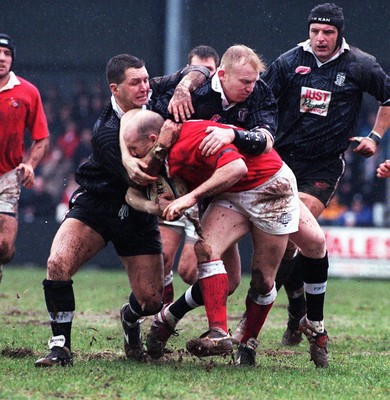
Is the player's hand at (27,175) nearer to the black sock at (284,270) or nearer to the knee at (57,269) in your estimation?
the black sock at (284,270)

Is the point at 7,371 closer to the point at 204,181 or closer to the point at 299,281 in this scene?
the point at 204,181

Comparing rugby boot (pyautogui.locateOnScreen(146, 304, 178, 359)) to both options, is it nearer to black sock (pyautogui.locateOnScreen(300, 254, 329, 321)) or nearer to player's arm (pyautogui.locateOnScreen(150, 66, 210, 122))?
black sock (pyautogui.locateOnScreen(300, 254, 329, 321))

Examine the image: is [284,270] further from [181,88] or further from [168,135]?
[168,135]

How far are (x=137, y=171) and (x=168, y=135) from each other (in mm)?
288

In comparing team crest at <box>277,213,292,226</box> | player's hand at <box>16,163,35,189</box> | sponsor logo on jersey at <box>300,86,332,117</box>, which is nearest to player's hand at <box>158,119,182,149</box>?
team crest at <box>277,213,292,226</box>

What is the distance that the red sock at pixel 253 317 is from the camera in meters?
7.26

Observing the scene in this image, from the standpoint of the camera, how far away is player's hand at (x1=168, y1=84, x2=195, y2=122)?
6711 mm

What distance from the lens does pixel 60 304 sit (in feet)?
22.6

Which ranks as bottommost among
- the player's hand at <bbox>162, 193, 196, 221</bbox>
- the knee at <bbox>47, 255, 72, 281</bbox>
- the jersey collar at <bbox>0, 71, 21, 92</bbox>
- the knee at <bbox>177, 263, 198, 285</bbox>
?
the knee at <bbox>177, 263, 198, 285</bbox>

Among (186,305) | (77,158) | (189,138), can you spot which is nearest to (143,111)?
(189,138)

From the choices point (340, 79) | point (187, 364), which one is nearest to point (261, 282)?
point (187, 364)

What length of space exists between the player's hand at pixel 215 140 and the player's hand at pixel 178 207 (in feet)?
0.97

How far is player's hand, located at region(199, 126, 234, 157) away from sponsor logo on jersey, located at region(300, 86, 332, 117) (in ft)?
7.25

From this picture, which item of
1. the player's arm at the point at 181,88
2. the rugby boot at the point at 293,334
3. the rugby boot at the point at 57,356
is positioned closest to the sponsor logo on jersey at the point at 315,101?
the player's arm at the point at 181,88
